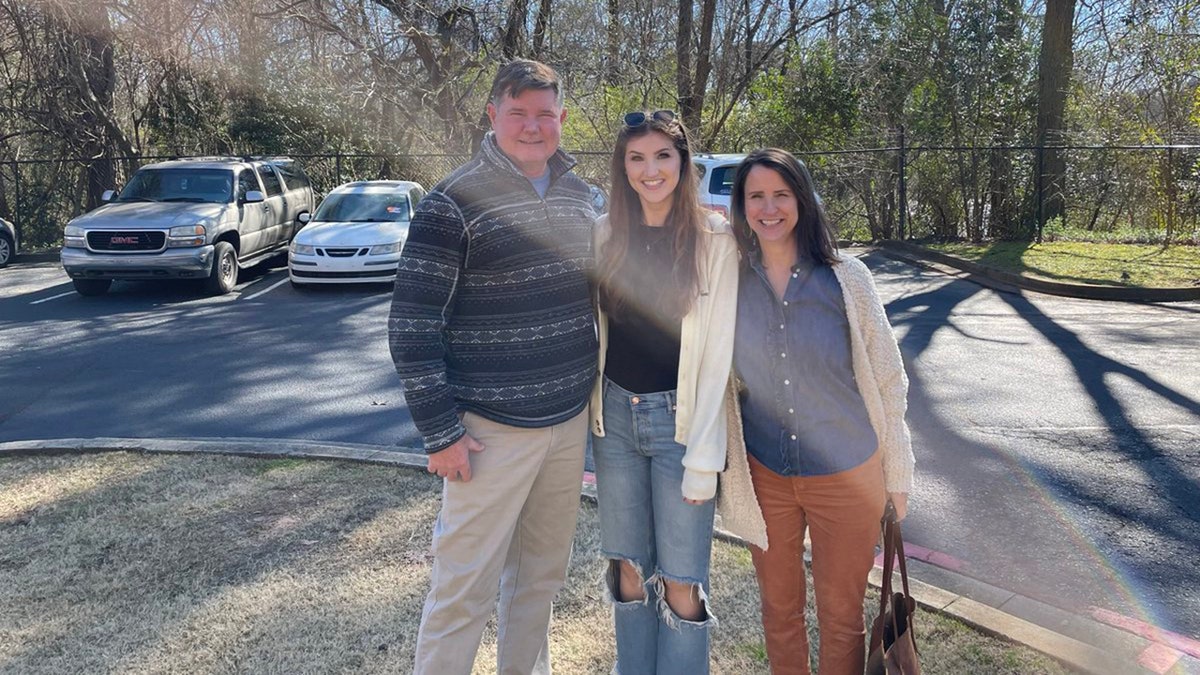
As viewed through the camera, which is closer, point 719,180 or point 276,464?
point 276,464

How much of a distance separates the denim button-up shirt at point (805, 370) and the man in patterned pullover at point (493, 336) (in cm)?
49

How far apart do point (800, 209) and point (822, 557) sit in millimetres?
1022

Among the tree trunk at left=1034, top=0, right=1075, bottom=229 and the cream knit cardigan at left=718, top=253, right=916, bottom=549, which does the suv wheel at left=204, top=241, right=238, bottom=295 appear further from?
the tree trunk at left=1034, top=0, right=1075, bottom=229

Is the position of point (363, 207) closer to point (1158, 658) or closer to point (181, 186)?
point (181, 186)

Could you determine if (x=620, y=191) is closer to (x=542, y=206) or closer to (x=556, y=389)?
(x=542, y=206)

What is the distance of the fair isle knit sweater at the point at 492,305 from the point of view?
2.44 metres

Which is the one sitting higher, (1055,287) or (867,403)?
(867,403)

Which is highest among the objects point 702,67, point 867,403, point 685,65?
point 685,65

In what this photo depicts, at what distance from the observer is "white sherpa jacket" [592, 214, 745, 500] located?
2.52 meters

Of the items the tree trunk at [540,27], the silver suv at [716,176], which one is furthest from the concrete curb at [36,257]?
the silver suv at [716,176]

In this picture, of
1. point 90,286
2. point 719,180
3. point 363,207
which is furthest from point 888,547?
point 90,286

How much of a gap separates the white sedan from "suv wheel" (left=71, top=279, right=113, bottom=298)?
248 centimetres

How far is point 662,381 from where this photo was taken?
2.59 m

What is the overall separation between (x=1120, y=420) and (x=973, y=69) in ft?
40.9
